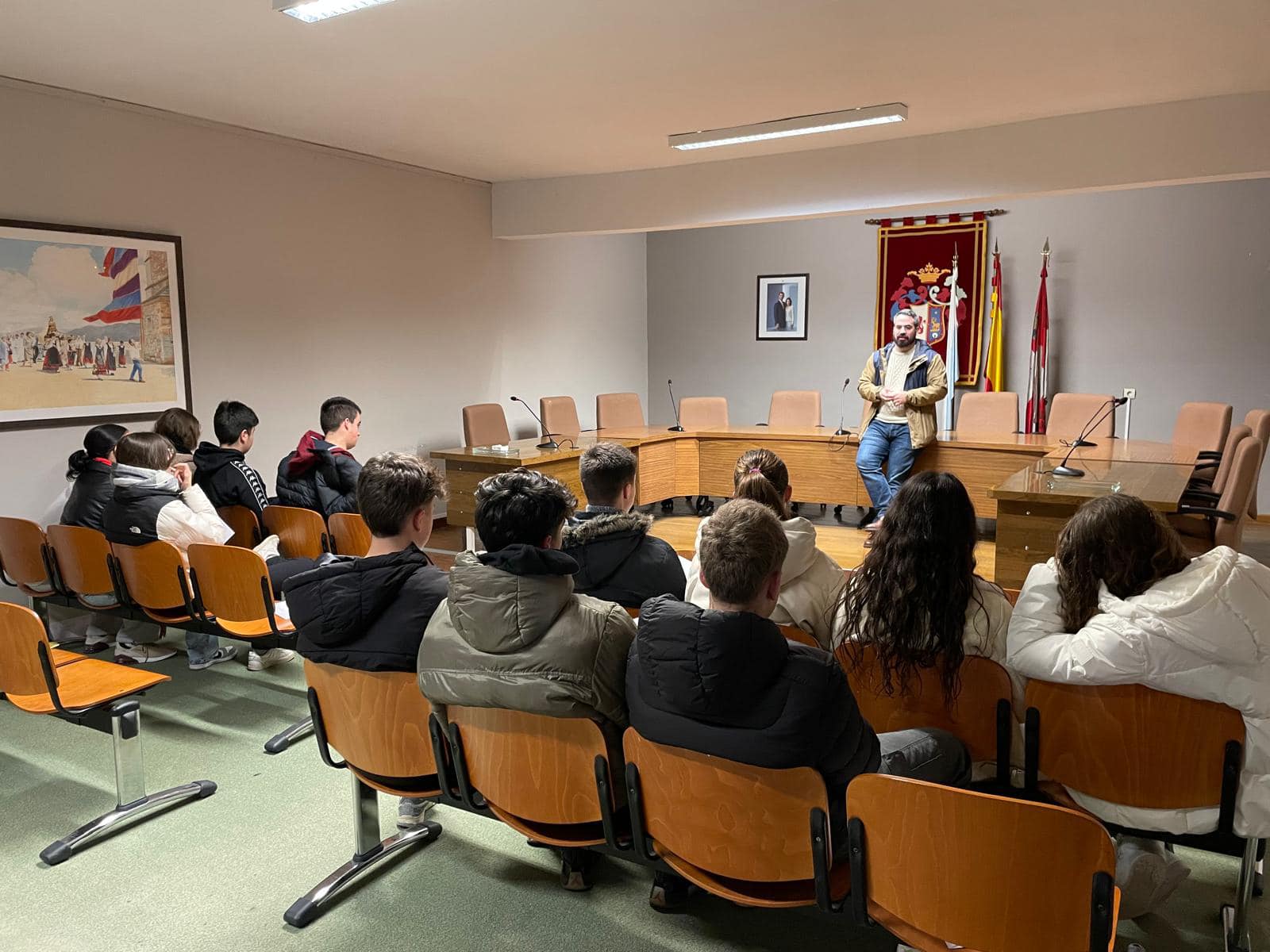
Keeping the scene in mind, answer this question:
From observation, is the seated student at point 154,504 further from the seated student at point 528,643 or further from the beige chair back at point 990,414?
the beige chair back at point 990,414

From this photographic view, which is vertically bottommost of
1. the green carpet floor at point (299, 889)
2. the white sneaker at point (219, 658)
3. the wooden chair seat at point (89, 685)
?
the green carpet floor at point (299, 889)

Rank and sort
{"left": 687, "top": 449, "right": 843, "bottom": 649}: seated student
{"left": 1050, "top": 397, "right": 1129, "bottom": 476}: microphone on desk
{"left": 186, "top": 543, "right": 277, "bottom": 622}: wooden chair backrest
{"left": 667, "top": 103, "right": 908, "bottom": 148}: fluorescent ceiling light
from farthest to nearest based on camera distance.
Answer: {"left": 667, "top": 103, "right": 908, "bottom": 148}: fluorescent ceiling light < {"left": 1050, "top": 397, "right": 1129, "bottom": 476}: microphone on desk < {"left": 186, "top": 543, "right": 277, "bottom": 622}: wooden chair backrest < {"left": 687, "top": 449, "right": 843, "bottom": 649}: seated student

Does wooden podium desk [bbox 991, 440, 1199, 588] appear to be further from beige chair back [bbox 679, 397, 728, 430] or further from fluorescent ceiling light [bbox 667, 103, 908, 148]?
beige chair back [bbox 679, 397, 728, 430]

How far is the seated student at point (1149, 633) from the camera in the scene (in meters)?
1.71

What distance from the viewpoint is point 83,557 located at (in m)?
3.50

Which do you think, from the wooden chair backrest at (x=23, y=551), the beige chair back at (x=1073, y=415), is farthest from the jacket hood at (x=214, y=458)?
the beige chair back at (x=1073, y=415)

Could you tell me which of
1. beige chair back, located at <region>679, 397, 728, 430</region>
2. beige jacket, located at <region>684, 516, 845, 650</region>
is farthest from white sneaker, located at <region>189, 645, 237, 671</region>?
beige chair back, located at <region>679, 397, 728, 430</region>

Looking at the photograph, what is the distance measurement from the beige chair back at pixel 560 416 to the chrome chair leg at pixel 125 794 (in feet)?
16.0

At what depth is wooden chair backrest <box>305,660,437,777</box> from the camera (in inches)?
79.4

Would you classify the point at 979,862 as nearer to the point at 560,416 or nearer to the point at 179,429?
the point at 179,429

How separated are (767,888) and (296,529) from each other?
290 centimetres

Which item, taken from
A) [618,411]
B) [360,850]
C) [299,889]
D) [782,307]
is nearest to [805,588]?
[360,850]

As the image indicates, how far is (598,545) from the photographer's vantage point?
95.3 inches

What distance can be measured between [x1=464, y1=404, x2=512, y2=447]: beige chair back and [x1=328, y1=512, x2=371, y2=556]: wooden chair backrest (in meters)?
2.95
